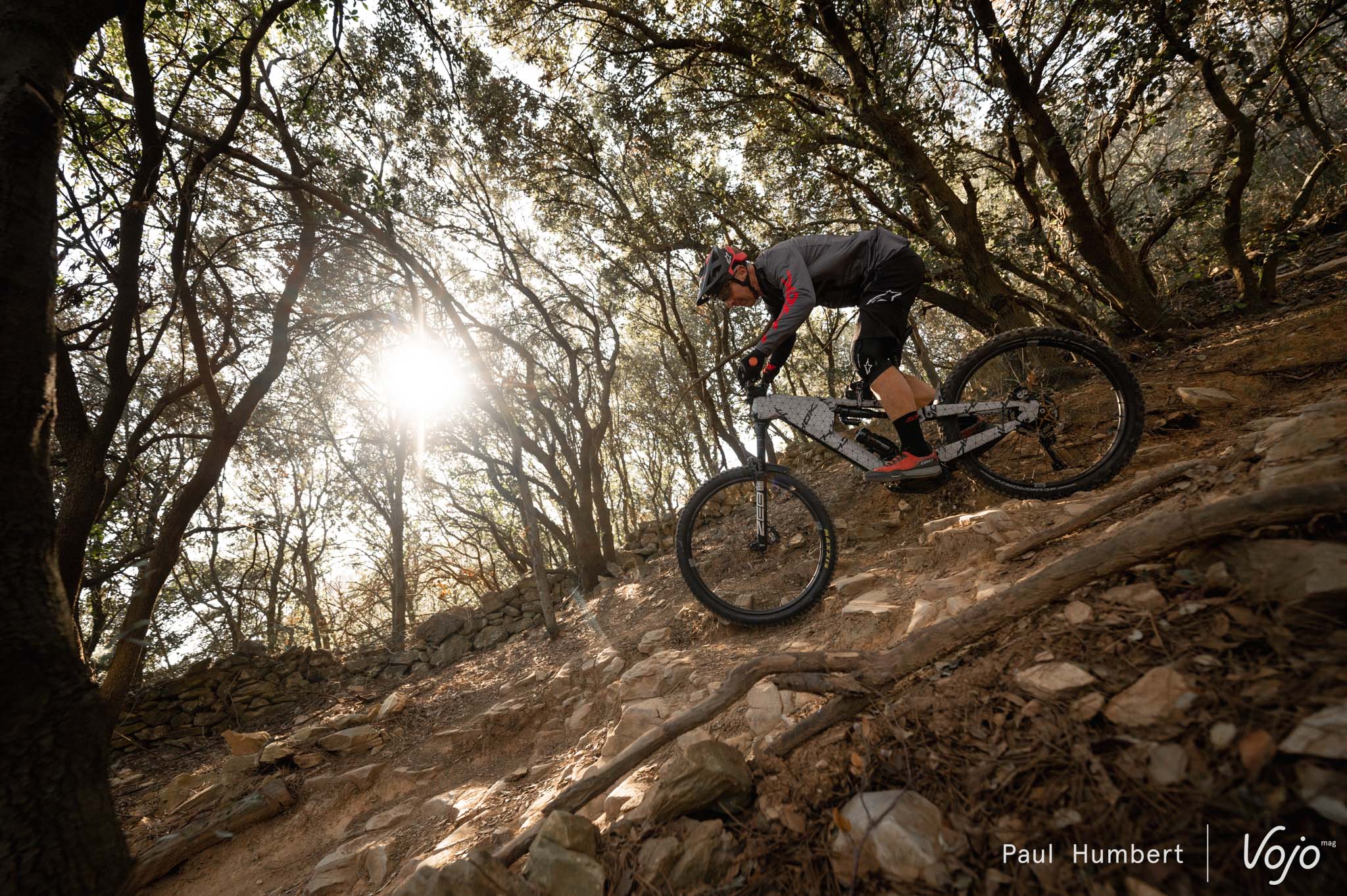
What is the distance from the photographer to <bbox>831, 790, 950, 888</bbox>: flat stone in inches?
44.4

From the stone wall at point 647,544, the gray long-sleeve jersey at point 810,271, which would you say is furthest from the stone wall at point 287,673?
the gray long-sleeve jersey at point 810,271

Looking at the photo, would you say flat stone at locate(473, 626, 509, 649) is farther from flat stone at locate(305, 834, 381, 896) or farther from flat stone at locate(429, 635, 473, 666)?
flat stone at locate(305, 834, 381, 896)

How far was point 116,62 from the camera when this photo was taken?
5039 mm

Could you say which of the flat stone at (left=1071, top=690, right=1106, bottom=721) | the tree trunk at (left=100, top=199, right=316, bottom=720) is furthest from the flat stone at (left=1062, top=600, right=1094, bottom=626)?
the tree trunk at (left=100, top=199, right=316, bottom=720)

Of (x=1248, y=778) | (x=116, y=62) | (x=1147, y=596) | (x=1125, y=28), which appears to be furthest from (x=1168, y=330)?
(x=116, y=62)

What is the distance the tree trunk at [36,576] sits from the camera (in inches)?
62.6

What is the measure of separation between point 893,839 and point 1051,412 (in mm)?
3384

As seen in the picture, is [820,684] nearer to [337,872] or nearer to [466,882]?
[466,882]

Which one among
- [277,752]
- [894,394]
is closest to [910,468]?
[894,394]

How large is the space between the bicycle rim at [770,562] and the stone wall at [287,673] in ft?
16.5

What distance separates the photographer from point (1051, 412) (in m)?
3.47

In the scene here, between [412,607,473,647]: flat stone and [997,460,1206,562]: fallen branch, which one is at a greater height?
[412,607,473,647]: flat stone

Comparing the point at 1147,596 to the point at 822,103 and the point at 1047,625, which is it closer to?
the point at 1047,625

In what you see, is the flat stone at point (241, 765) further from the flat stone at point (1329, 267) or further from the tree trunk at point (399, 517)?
the flat stone at point (1329, 267)
